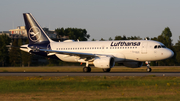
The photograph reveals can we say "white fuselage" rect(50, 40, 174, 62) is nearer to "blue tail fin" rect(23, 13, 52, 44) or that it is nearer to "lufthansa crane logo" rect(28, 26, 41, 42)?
"blue tail fin" rect(23, 13, 52, 44)

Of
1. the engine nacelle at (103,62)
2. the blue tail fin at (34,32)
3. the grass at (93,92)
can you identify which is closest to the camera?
the grass at (93,92)

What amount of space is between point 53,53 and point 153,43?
14.7 meters

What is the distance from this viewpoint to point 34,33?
152 feet

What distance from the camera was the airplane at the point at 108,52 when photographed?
37750 millimetres

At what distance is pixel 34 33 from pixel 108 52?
44.2 ft

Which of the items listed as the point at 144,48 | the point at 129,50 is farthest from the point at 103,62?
the point at 144,48

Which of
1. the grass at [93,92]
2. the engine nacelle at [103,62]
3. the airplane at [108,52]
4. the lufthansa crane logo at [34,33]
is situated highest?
the lufthansa crane logo at [34,33]

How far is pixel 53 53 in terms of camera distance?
141 ft

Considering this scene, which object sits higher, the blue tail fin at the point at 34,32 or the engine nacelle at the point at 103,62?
the blue tail fin at the point at 34,32

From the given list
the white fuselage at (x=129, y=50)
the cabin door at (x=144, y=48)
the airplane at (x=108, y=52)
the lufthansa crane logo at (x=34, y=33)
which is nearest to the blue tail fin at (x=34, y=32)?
the lufthansa crane logo at (x=34, y=33)

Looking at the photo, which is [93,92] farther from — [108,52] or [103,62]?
[108,52]

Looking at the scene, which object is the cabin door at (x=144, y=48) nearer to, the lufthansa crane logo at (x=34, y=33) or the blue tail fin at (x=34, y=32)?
the blue tail fin at (x=34, y=32)

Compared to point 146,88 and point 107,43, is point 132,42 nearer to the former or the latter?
point 107,43

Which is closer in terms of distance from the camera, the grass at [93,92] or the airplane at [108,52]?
the grass at [93,92]
